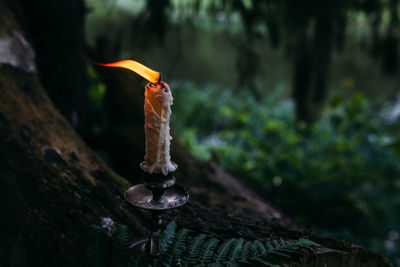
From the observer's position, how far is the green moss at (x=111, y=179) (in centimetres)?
163

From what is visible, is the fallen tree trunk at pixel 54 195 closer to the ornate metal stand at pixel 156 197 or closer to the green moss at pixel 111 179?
the green moss at pixel 111 179

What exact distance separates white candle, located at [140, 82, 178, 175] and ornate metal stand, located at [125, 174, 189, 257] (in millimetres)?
30

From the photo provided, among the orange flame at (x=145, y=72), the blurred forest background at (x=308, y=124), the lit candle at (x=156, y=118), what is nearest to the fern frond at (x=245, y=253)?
the lit candle at (x=156, y=118)

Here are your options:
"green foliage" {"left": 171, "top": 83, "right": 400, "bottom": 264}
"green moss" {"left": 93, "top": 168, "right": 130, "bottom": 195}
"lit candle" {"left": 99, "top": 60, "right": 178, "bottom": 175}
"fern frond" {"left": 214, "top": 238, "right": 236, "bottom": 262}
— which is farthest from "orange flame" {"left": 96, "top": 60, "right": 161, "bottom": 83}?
"green foliage" {"left": 171, "top": 83, "right": 400, "bottom": 264}

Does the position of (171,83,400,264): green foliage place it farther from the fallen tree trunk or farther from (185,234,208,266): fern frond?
(185,234,208,266): fern frond

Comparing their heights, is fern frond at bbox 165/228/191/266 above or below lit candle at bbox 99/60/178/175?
below

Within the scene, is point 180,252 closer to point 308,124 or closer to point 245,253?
point 245,253

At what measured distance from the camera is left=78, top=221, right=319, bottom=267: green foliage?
43.8 inches

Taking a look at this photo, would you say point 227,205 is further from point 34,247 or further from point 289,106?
point 289,106

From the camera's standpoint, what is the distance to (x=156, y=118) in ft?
3.32

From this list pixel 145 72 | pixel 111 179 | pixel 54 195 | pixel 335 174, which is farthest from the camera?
pixel 335 174

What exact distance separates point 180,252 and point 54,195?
2.03 ft

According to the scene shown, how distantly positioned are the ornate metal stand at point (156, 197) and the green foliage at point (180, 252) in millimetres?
54

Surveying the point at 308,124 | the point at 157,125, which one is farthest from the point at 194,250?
the point at 308,124
